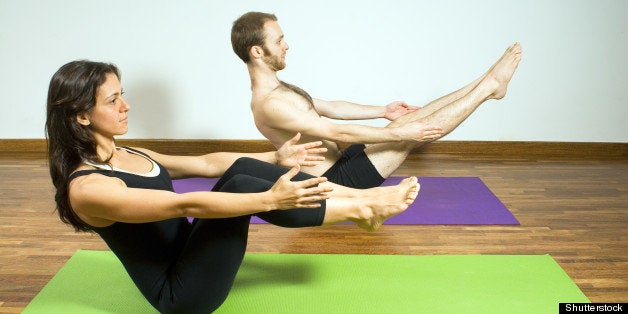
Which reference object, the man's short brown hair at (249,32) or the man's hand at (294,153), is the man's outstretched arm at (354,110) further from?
the man's hand at (294,153)

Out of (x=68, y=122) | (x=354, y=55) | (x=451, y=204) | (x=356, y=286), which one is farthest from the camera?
(x=354, y=55)

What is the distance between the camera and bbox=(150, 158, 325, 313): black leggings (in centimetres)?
198

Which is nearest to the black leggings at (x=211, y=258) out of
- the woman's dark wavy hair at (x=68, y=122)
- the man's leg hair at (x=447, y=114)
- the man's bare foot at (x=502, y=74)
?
the woman's dark wavy hair at (x=68, y=122)

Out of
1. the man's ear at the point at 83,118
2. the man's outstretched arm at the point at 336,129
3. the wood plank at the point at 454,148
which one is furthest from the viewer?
the wood plank at the point at 454,148

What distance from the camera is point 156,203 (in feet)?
5.85

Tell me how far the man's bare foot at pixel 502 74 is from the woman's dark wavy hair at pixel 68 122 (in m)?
1.77

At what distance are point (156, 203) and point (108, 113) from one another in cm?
36

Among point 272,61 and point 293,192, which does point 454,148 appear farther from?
point 293,192

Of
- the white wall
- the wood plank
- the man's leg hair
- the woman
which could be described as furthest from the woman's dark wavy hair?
the wood plank

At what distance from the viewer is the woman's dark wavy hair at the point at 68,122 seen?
188cm

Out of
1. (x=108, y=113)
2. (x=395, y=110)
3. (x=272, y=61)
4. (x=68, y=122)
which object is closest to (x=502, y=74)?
(x=395, y=110)

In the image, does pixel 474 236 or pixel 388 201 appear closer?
pixel 388 201

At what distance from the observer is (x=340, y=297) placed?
2316mm

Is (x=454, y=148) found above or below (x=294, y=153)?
below
